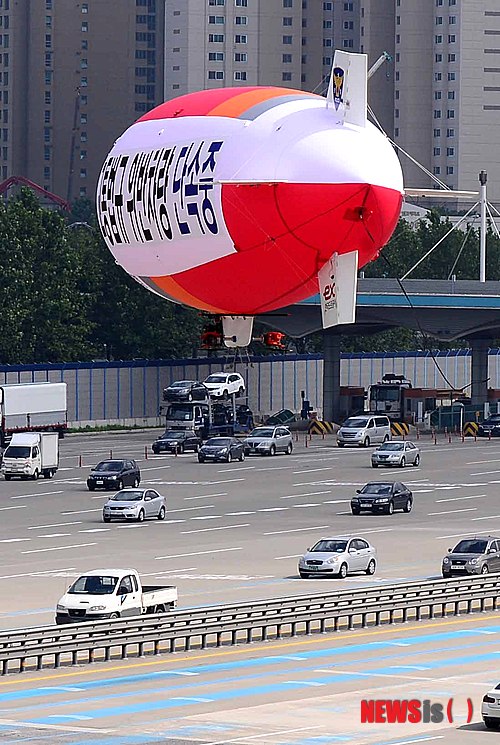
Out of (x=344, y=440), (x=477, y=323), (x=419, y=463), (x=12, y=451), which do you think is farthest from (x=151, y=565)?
(x=477, y=323)

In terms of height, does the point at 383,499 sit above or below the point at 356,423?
below

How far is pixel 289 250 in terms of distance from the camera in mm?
30453

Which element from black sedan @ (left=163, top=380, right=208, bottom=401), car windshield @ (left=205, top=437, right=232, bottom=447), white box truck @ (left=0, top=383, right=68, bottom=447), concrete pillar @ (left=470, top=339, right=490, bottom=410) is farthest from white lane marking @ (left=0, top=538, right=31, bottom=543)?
concrete pillar @ (left=470, top=339, right=490, bottom=410)

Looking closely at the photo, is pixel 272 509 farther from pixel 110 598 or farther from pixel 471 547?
pixel 110 598

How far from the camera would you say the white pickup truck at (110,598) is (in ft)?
130

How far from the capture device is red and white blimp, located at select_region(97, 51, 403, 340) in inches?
1186

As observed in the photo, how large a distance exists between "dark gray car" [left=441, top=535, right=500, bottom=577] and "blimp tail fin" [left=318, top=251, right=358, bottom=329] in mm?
18848

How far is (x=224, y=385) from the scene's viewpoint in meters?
105

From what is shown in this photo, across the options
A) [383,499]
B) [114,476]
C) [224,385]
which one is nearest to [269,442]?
[224,385]

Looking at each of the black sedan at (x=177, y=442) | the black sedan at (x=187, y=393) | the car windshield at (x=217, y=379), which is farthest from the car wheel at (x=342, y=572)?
the car windshield at (x=217, y=379)

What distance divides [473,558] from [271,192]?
20.9 meters

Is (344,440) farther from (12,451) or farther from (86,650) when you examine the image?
(86,650)

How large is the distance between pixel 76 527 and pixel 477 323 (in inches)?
2267

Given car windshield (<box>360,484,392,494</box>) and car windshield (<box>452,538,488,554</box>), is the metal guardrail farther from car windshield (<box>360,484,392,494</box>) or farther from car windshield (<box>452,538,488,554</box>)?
car windshield (<box>360,484,392,494</box>)
